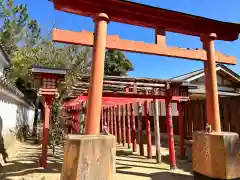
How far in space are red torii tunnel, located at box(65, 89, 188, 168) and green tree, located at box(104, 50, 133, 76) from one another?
486 inches

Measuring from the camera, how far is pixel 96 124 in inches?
160

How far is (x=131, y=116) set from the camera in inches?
524

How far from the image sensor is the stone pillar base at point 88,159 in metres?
3.54

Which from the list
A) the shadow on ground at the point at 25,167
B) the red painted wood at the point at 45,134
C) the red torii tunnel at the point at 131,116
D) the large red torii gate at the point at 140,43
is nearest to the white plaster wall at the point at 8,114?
the shadow on ground at the point at 25,167

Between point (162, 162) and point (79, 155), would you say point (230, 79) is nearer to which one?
point (162, 162)

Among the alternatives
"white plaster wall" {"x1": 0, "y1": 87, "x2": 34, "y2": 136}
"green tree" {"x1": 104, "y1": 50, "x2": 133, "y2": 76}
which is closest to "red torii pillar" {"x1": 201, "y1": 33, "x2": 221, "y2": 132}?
"white plaster wall" {"x1": 0, "y1": 87, "x2": 34, "y2": 136}

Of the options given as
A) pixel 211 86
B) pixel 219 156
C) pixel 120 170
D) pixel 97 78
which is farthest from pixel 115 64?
pixel 97 78

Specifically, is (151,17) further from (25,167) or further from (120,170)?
(25,167)

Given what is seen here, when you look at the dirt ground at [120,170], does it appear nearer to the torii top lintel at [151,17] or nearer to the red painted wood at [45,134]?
the red painted wood at [45,134]

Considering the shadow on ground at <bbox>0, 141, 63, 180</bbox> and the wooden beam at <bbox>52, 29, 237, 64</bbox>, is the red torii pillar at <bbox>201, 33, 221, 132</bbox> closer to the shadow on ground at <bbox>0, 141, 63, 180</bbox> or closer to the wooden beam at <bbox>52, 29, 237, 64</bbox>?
the wooden beam at <bbox>52, 29, 237, 64</bbox>

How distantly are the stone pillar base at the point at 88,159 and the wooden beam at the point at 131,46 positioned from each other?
6.35 feet

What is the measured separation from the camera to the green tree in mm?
30484

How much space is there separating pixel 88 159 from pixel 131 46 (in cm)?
254

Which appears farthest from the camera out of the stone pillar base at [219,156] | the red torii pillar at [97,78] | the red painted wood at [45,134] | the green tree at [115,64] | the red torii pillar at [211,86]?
the green tree at [115,64]
